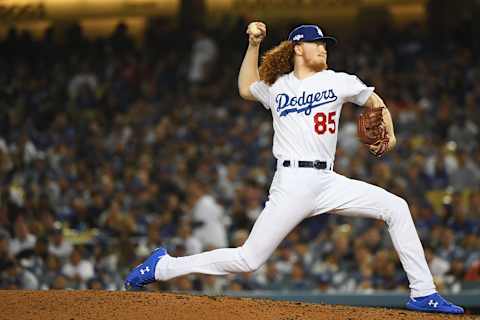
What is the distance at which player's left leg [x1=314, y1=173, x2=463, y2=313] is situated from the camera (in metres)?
5.29

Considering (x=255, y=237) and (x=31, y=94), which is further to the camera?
(x=31, y=94)

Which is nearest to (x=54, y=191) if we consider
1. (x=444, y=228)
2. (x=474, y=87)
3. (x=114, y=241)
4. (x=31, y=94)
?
(x=114, y=241)

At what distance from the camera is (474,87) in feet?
45.1

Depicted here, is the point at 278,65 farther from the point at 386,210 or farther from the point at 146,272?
the point at 146,272

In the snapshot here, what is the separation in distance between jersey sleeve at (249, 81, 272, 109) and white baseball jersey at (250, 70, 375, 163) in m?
0.11

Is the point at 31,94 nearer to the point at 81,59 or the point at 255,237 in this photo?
the point at 81,59

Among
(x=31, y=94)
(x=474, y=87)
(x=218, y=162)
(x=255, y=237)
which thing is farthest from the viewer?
(x=31, y=94)

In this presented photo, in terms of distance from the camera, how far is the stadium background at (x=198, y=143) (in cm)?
992

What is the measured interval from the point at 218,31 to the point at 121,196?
514 cm

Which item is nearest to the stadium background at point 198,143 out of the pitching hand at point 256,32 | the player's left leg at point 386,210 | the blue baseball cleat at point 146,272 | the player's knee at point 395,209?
the player's left leg at point 386,210

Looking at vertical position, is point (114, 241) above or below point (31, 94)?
below

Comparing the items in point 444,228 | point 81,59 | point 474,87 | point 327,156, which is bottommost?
point 444,228

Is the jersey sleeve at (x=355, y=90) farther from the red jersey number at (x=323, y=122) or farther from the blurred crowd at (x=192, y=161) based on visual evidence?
the blurred crowd at (x=192, y=161)

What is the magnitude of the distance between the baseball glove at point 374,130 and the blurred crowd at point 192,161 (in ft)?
13.9
